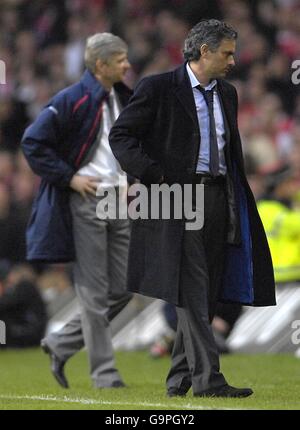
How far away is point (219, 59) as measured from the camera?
890 centimetres

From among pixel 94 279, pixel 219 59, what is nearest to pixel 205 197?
pixel 219 59

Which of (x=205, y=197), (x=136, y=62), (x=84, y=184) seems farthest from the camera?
(x=136, y=62)

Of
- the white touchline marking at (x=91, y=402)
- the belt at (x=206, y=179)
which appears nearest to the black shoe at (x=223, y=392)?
the white touchline marking at (x=91, y=402)

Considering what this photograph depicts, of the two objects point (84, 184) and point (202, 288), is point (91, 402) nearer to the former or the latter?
point (202, 288)

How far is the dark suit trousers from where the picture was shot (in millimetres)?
8844

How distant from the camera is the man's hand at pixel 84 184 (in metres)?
10.3

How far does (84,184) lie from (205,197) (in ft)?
5.07

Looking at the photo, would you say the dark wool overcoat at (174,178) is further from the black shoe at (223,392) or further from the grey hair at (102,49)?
the grey hair at (102,49)

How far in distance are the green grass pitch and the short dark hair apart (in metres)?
2.02

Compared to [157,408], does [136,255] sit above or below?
above
